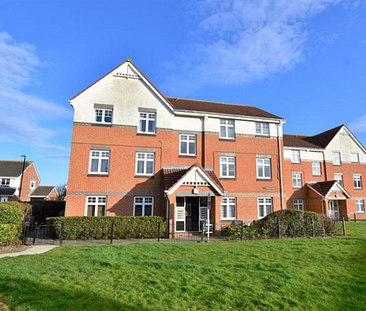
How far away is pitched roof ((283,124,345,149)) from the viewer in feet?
104

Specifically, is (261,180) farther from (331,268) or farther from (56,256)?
(56,256)

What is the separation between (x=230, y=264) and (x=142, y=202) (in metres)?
10.9

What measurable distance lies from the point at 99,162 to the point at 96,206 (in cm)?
317

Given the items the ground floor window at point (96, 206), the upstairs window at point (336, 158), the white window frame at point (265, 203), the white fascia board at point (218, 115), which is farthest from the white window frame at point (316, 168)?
the ground floor window at point (96, 206)

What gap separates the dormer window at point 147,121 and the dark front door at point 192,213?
240 inches

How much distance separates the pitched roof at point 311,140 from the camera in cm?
3166

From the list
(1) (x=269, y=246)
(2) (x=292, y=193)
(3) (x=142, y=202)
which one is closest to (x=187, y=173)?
(3) (x=142, y=202)

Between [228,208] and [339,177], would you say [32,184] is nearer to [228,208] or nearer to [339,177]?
[228,208]

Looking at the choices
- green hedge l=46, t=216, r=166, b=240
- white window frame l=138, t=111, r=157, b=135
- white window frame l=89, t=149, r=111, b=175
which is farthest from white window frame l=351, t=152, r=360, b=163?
white window frame l=89, t=149, r=111, b=175

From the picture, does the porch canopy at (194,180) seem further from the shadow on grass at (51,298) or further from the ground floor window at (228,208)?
the shadow on grass at (51,298)

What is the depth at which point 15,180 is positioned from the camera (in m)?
43.4

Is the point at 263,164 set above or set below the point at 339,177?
below

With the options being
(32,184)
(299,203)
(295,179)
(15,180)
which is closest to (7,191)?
(15,180)

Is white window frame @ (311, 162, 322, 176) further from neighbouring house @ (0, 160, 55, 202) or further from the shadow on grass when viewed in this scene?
neighbouring house @ (0, 160, 55, 202)
